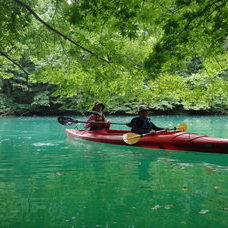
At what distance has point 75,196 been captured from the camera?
423 centimetres

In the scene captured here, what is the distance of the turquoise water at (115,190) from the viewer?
11.2ft

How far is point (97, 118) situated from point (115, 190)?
558 cm

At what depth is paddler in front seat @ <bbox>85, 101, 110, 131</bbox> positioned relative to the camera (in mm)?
9617

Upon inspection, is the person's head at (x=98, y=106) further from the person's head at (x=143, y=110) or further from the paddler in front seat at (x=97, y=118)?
the person's head at (x=143, y=110)

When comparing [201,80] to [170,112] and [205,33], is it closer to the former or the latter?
[205,33]

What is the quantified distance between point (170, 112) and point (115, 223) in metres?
25.5

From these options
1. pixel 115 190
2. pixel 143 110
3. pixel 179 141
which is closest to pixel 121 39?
pixel 143 110

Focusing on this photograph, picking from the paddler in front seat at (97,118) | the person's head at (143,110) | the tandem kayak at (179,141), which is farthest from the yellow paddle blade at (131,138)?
the paddler in front seat at (97,118)

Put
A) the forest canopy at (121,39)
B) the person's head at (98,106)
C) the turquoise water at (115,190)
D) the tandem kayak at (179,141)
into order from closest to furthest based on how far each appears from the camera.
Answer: the turquoise water at (115,190) → the forest canopy at (121,39) → the tandem kayak at (179,141) → the person's head at (98,106)

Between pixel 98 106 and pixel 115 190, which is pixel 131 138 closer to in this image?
pixel 98 106

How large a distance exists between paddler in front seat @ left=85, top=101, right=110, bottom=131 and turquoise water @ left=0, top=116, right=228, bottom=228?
225 cm

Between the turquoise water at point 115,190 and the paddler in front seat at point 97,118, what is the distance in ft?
7.39

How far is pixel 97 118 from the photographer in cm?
995

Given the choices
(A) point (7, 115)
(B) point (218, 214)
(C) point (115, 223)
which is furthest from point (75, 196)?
(A) point (7, 115)
